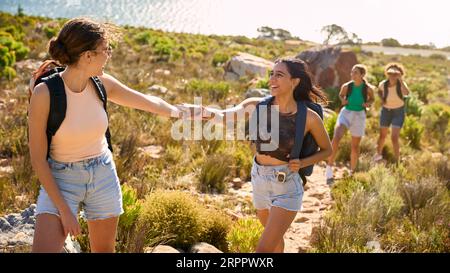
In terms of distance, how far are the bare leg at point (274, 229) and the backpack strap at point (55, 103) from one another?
4.86 feet

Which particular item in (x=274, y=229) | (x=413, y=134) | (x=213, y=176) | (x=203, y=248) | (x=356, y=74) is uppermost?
(x=356, y=74)

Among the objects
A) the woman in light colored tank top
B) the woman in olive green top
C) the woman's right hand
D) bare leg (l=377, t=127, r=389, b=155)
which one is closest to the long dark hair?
the woman in light colored tank top

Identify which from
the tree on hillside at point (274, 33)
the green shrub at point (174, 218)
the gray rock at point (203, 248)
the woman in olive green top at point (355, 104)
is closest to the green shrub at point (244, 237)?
the gray rock at point (203, 248)

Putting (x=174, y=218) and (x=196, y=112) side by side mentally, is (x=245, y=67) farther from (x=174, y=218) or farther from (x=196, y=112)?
(x=196, y=112)

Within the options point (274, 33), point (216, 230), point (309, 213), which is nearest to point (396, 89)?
point (309, 213)

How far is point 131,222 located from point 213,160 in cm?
261

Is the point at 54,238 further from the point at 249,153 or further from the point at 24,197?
the point at 249,153

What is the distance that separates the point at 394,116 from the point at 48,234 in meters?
6.76

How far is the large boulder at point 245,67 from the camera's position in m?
18.9

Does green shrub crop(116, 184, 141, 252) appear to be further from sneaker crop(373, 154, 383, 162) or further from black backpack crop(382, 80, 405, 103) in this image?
sneaker crop(373, 154, 383, 162)

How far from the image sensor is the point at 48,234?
2428mm

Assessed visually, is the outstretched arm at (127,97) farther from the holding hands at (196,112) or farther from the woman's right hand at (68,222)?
the woman's right hand at (68,222)

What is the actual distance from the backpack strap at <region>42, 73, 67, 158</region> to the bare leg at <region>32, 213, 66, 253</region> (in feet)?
1.25
